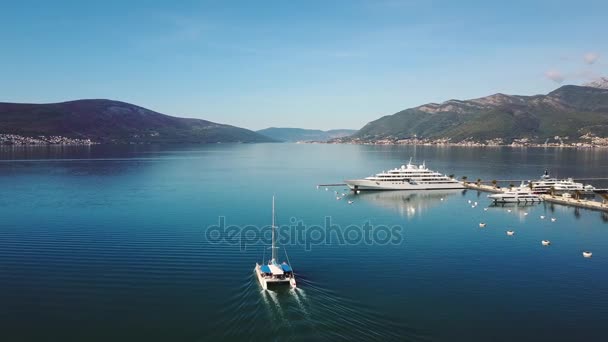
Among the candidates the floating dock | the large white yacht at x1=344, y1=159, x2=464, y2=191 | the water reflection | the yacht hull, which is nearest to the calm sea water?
the water reflection

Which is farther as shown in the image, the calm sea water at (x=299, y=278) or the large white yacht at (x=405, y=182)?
the large white yacht at (x=405, y=182)

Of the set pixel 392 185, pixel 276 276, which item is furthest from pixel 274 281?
pixel 392 185

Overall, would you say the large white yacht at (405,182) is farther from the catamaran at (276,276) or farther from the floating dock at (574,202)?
the catamaran at (276,276)

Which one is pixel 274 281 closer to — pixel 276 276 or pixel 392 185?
pixel 276 276

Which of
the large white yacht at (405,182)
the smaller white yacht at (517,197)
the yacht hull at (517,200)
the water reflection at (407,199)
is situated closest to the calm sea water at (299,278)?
the water reflection at (407,199)

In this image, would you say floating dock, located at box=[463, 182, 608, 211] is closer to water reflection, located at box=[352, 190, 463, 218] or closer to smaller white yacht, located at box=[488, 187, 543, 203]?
smaller white yacht, located at box=[488, 187, 543, 203]

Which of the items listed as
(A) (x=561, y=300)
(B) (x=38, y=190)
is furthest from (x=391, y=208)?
(B) (x=38, y=190)
